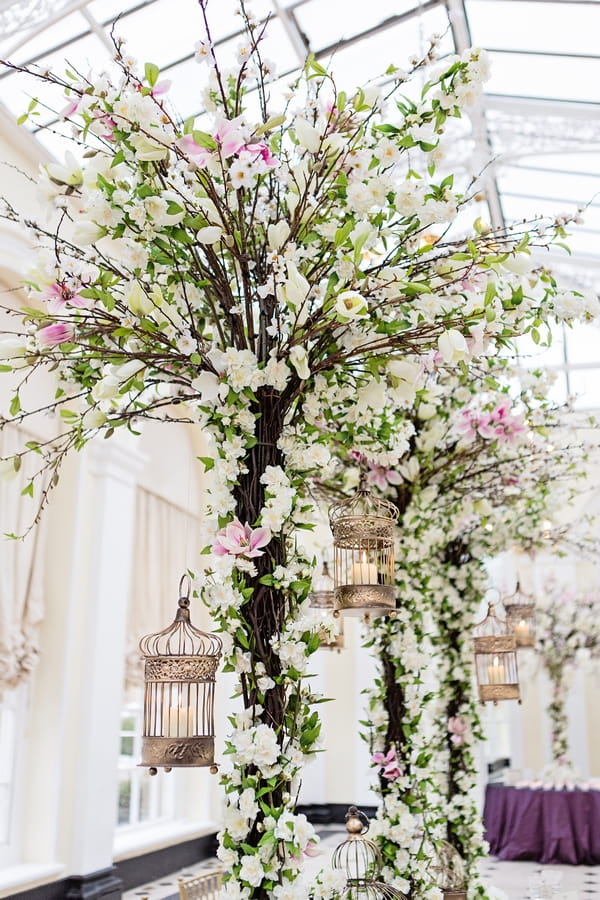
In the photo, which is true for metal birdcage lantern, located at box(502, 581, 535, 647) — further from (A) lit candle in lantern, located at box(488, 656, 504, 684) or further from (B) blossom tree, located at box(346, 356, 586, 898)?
(B) blossom tree, located at box(346, 356, 586, 898)

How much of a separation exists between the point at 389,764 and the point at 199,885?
1.54m

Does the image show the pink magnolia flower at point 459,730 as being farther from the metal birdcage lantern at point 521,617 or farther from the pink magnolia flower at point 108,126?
the pink magnolia flower at point 108,126

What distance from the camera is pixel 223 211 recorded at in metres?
1.75

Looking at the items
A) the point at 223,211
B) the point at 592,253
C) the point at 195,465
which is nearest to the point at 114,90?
the point at 223,211

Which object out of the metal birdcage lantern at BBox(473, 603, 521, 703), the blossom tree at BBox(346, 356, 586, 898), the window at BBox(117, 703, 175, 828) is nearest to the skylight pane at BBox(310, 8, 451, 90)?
the blossom tree at BBox(346, 356, 586, 898)

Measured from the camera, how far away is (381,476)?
2877 millimetres

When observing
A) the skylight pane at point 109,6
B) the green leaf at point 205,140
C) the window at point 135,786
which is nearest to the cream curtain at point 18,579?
the window at point 135,786

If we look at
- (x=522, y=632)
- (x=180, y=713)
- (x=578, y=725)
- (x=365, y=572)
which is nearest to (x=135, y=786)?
(x=522, y=632)

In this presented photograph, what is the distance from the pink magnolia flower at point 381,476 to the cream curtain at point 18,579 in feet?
9.88

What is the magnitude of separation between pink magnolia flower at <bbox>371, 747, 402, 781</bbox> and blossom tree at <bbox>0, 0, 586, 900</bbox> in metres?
1.17

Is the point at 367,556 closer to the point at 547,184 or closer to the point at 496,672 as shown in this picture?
the point at 496,672

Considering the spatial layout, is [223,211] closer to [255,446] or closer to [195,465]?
[255,446]

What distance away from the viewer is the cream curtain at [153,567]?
22.1 feet

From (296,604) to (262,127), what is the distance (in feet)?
3.11
